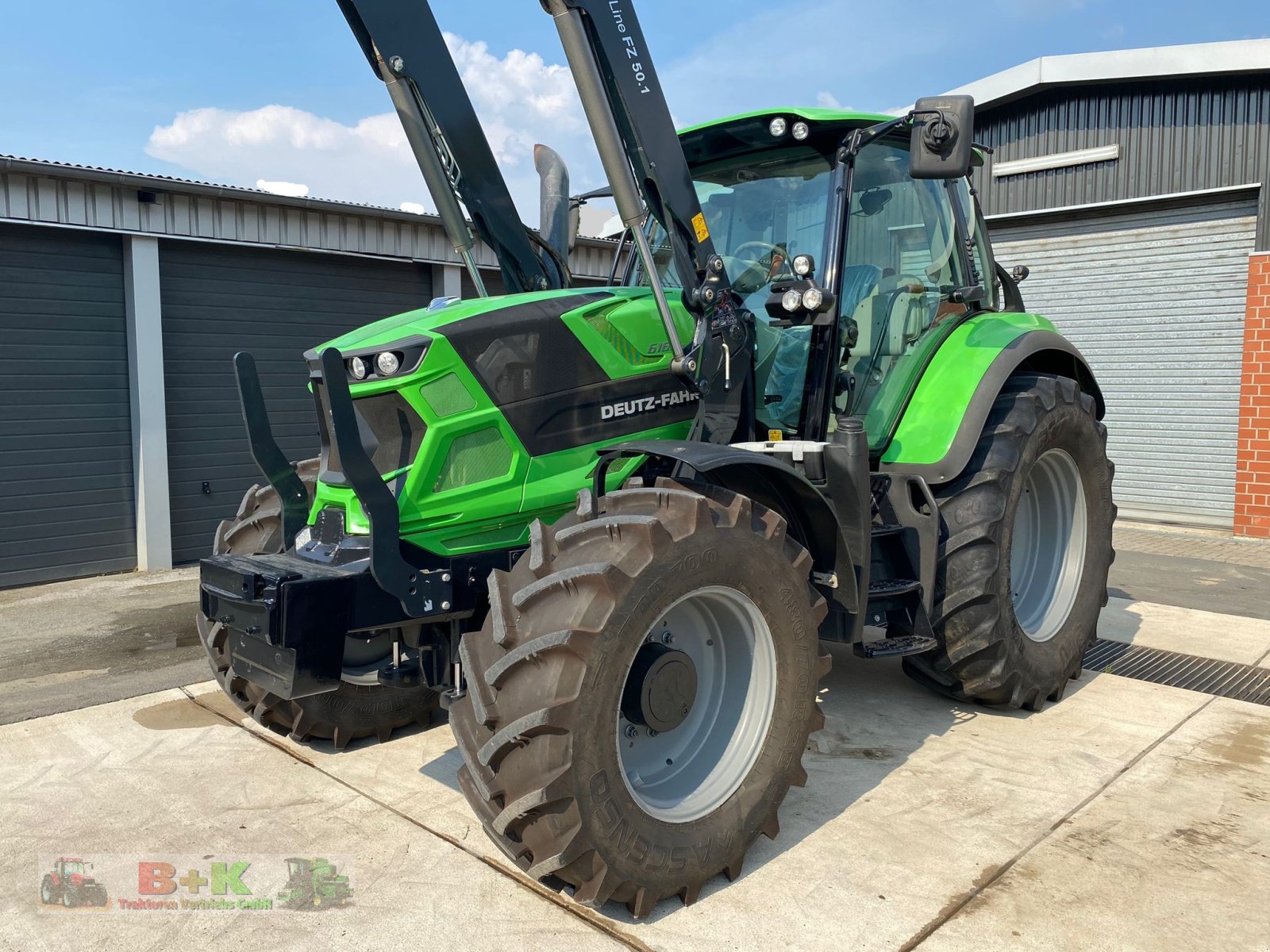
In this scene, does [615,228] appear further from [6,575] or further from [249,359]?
[6,575]

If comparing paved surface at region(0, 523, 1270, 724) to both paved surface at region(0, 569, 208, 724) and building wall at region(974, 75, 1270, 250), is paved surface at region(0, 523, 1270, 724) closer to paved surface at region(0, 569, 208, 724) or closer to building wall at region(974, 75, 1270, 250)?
paved surface at region(0, 569, 208, 724)

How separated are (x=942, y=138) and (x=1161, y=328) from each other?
8107 millimetres

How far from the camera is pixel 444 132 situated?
3766mm

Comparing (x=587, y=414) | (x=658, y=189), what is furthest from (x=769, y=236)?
(x=587, y=414)

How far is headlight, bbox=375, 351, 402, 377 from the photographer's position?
3129mm

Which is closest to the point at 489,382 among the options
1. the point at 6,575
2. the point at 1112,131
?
the point at 6,575

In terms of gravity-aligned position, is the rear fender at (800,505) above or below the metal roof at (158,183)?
below

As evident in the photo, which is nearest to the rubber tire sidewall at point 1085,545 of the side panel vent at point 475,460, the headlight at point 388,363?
the side panel vent at point 475,460

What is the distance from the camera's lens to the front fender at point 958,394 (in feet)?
13.2

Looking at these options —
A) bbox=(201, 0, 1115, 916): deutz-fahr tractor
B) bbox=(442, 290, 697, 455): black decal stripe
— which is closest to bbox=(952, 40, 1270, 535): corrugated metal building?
bbox=(201, 0, 1115, 916): deutz-fahr tractor

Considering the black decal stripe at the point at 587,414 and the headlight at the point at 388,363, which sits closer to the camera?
the headlight at the point at 388,363

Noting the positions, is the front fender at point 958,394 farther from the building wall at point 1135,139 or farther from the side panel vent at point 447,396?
the building wall at point 1135,139

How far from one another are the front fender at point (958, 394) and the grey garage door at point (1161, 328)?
638 centimetres

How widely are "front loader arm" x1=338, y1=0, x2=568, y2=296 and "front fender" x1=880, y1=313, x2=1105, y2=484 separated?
1639 millimetres
